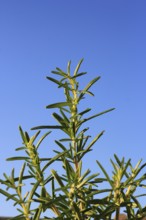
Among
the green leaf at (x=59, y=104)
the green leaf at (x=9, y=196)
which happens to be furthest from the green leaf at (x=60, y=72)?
the green leaf at (x=9, y=196)

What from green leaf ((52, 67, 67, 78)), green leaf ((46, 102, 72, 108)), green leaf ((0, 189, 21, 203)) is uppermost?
green leaf ((52, 67, 67, 78))

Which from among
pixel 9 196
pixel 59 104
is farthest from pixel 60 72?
pixel 9 196

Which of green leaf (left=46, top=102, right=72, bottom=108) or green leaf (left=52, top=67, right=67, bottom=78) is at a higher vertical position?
green leaf (left=52, top=67, right=67, bottom=78)

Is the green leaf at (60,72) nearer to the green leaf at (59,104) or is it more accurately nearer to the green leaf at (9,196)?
the green leaf at (59,104)

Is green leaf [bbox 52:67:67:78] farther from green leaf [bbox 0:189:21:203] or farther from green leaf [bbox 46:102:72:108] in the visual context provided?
green leaf [bbox 0:189:21:203]

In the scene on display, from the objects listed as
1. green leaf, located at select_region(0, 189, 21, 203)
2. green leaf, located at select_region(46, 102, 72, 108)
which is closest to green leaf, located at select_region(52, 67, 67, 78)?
green leaf, located at select_region(46, 102, 72, 108)

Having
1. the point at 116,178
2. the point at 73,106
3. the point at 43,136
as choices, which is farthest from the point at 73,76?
the point at 116,178

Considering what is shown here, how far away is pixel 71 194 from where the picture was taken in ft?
6.04

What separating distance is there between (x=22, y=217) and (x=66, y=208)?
24 cm

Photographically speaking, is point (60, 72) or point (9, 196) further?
point (60, 72)

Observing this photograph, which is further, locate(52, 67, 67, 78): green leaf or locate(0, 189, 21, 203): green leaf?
locate(52, 67, 67, 78): green leaf

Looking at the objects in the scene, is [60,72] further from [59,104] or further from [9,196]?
[9,196]

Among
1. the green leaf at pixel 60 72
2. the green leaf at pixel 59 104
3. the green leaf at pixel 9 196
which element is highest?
the green leaf at pixel 60 72

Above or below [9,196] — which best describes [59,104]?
above
